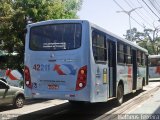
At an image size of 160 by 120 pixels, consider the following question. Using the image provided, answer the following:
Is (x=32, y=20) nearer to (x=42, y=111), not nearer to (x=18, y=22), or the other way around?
(x=18, y=22)

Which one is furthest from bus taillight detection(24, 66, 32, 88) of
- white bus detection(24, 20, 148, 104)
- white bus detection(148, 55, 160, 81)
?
white bus detection(148, 55, 160, 81)

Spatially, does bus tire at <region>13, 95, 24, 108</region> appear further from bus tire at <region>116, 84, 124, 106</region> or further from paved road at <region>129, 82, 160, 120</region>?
paved road at <region>129, 82, 160, 120</region>

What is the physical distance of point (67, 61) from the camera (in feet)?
35.9

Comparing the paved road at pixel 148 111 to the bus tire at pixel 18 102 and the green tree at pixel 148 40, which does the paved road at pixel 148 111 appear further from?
the green tree at pixel 148 40

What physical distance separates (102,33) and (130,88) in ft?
18.9

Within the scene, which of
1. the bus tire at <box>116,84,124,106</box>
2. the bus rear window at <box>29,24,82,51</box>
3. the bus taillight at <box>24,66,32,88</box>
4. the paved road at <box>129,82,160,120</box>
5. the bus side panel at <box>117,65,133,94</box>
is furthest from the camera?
the bus side panel at <box>117,65,133,94</box>

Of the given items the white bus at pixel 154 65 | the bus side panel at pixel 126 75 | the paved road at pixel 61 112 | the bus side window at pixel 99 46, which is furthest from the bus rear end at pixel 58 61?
the white bus at pixel 154 65

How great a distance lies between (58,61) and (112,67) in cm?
335

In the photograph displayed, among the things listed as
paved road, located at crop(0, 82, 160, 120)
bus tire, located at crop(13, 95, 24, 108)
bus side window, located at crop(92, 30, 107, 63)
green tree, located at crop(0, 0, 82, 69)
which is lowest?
paved road, located at crop(0, 82, 160, 120)

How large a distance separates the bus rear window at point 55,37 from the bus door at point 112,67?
2592 millimetres

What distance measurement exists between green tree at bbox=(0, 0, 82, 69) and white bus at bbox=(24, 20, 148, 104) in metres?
5.42

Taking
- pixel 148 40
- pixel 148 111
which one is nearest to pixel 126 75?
pixel 148 111

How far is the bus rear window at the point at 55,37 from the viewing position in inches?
433

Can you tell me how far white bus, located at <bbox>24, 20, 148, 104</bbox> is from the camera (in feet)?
35.3
